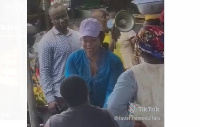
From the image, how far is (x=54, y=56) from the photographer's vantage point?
117 inches

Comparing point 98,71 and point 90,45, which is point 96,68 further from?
point 90,45

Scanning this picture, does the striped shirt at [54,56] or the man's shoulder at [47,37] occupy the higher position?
the man's shoulder at [47,37]

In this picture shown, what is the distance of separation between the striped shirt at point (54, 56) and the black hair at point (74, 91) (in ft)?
0.21

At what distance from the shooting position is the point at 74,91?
293cm

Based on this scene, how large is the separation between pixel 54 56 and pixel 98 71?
416 mm

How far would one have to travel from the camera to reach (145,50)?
9.53ft

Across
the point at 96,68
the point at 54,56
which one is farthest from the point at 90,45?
the point at 54,56

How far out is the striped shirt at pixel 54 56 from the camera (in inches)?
116

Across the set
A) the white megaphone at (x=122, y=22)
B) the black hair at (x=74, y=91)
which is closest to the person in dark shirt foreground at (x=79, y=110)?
the black hair at (x=74, y=91)

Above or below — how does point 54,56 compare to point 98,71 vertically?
above

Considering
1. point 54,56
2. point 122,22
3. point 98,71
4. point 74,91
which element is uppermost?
point 122,22

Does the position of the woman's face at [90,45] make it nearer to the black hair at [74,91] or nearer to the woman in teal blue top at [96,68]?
the woman in teal blue top at [96,68]
